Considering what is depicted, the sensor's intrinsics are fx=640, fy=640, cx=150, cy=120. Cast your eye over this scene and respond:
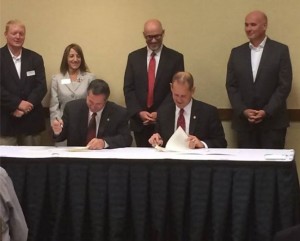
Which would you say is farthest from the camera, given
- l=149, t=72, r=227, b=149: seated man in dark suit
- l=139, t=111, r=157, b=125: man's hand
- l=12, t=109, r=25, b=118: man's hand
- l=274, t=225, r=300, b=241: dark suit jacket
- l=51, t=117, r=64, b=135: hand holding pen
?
l=12, t=109, r=25, b=118: man's hand

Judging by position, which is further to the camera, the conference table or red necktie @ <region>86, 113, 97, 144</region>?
red necktie @ <region>86, 113, 97, 144</region>

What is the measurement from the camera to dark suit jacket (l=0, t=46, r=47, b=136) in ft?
18.3

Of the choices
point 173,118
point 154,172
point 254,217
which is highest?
point 173,118

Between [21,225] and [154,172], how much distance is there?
44.4 inches

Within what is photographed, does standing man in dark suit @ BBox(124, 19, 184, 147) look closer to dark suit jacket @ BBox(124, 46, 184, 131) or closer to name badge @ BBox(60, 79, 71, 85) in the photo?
dark suit jacket @ BBox(124, 46, 184, 131)

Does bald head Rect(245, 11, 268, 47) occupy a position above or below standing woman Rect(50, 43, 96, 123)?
above

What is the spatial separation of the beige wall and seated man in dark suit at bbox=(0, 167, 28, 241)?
3.30 metres

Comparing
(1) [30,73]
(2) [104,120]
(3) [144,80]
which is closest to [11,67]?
(1) [30,73]

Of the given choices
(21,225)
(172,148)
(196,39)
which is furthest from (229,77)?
(21,225)

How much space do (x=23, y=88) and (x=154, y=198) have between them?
7.04 feet

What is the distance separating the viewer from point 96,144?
4348mm

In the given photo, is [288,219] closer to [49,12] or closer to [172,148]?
[172,148]

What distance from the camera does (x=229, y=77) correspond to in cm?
538

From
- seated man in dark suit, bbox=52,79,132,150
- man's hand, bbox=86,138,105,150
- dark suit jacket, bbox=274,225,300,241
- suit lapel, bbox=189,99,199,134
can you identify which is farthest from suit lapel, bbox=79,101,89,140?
dark suit jacket, bbox=274,225,300,241
